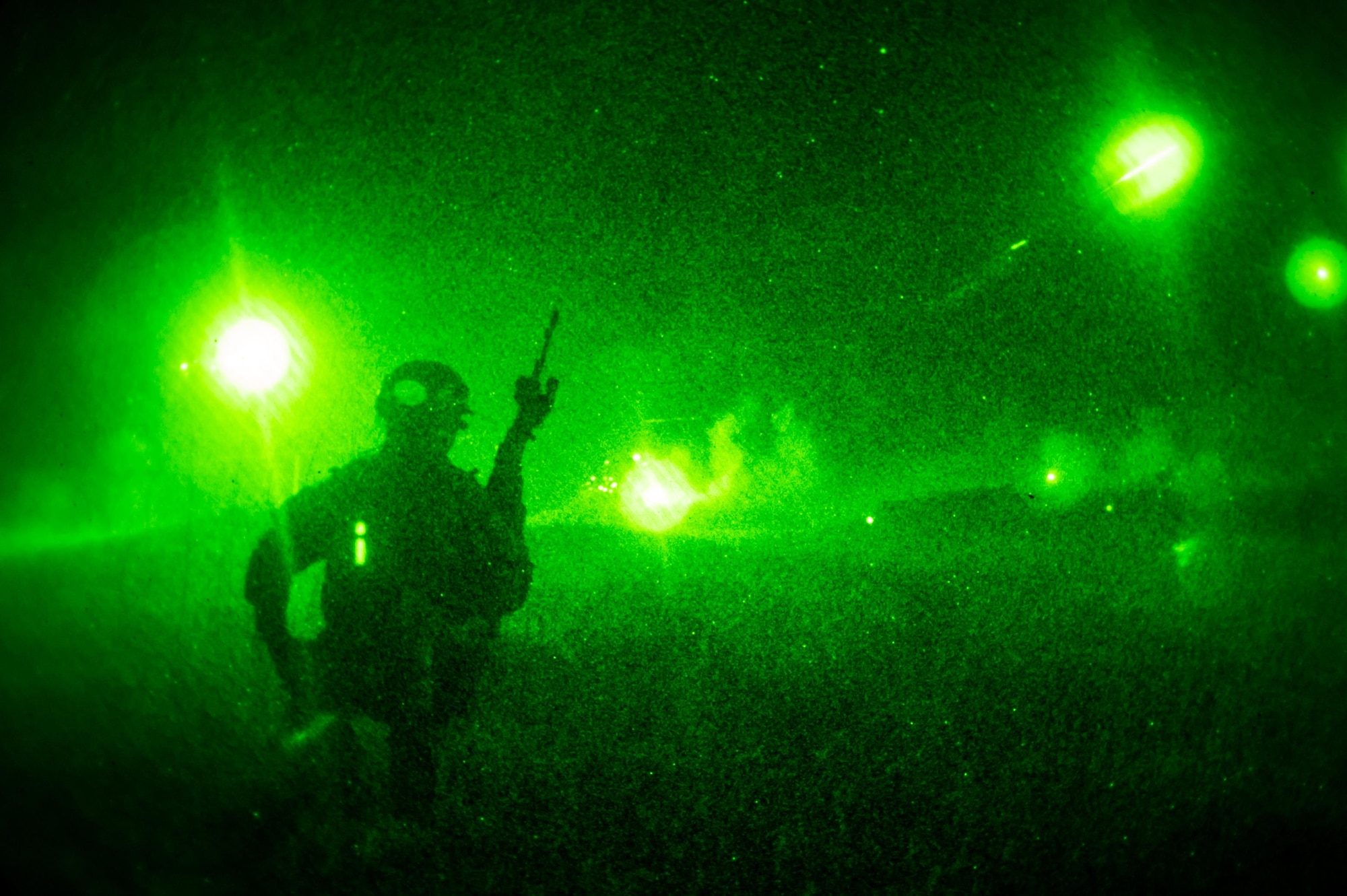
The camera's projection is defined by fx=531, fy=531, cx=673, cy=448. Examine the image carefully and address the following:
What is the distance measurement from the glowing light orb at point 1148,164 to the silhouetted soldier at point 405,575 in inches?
42.2

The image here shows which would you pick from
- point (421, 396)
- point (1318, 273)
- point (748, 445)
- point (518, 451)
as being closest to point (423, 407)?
point (421, 396)

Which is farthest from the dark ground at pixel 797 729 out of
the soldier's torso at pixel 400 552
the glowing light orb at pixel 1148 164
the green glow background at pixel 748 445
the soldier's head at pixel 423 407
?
the glowing light orb at pixel 1148 164

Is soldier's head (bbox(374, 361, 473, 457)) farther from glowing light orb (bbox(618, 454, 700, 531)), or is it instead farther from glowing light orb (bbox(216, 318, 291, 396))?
glowing light orb (bbox(618, 454, 700, 531))

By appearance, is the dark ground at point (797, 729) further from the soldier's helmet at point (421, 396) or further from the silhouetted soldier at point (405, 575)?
the soldier's helmet at point (421, 396)

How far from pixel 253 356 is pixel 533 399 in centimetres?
48

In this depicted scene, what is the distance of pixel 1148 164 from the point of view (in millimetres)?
920

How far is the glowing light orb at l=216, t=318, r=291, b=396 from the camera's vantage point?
868mm

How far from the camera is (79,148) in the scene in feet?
3.22

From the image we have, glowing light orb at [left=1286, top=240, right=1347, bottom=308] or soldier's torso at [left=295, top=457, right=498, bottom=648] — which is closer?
soldier's torso at [left=295, top=457, right=498, bottom=648]

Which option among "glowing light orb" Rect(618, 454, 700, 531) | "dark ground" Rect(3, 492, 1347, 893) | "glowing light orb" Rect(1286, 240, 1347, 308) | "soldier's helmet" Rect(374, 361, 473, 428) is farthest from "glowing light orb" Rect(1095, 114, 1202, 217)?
"soldier's helmet" Rect(374, 361, 473, 428)

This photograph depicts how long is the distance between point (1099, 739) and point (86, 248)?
1.92 meters

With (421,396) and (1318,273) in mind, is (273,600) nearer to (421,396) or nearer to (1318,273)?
(421,396)

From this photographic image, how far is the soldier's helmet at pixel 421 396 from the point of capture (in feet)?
2.77

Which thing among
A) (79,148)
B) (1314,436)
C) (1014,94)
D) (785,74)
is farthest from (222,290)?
(1314,436)
